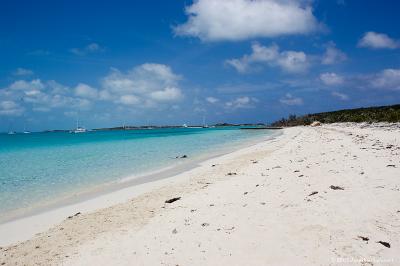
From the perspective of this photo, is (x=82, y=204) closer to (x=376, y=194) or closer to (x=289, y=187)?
(x=289, y=187)

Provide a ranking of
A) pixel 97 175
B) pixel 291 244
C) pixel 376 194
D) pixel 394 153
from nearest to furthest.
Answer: pixel 291 244 < pixel 376 194 < pixel 394 153 < pixel 97 175

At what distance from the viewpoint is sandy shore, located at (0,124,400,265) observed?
493cm

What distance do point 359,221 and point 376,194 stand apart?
1759 millimetres

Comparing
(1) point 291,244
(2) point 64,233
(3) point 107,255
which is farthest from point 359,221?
(2) point 64,233

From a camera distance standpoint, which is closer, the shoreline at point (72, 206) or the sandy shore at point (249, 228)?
the sandy shore at point (249, 228)

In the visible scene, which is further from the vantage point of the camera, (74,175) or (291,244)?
(74,175)

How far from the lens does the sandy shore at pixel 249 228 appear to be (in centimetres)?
493

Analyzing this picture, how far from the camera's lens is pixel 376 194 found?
23.2 feet

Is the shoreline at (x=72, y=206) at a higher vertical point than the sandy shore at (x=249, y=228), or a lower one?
lower

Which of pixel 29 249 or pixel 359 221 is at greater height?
pixel 359 221

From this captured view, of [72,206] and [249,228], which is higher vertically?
[249,228]

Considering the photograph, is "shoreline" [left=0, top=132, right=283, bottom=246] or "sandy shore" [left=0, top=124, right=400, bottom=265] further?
"shoreline" [left=0, top=132, right=283, bottom=246]

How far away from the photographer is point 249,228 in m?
6.07

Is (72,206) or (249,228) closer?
(249,228)
